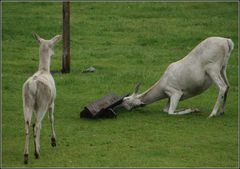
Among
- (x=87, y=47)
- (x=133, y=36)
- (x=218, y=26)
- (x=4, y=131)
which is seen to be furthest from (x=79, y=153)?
(x=218, y=26)

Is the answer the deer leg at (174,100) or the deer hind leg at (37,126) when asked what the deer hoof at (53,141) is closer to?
the deer hind leg at (37,126)

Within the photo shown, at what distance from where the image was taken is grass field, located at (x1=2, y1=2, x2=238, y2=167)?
530 inches

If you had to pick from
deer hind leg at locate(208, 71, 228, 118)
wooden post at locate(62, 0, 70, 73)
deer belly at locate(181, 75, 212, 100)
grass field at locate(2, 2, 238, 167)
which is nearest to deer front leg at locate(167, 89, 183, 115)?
deer belly at locate(181, 75, 212, 100)

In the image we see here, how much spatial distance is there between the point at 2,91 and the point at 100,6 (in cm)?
1462

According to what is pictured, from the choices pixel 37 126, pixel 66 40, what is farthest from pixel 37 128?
pixel 66 40

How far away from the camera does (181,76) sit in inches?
692

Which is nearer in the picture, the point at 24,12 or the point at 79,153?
the point at 79,153

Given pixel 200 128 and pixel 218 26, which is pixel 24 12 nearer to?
pixel 218 26

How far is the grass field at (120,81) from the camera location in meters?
13.5

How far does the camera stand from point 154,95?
17844 millimetres

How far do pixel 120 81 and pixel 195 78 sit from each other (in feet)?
13.5

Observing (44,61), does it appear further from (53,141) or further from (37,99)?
(53,141)

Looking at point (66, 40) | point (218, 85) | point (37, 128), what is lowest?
point (66, 40)

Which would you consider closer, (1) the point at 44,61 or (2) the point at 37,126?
(2) the point at 37,126
